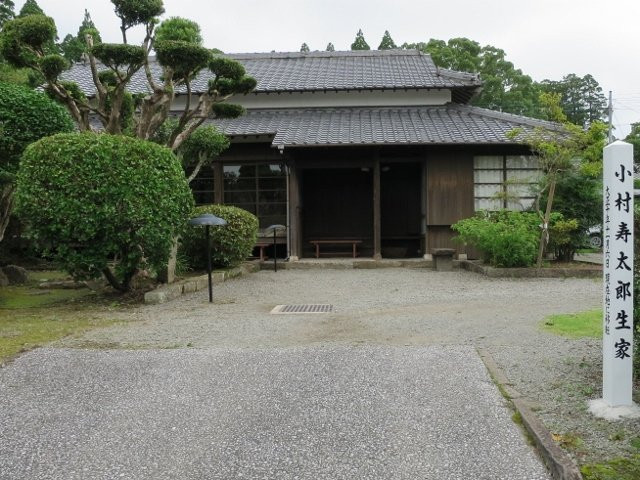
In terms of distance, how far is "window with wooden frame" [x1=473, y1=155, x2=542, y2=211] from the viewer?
527 inches

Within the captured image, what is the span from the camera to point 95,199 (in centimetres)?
746

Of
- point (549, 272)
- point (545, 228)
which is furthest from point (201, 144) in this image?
point (549, 272)

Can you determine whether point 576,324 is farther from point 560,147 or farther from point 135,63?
point 135,63

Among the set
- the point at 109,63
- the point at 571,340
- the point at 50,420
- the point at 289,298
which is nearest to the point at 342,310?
the point at 289,298

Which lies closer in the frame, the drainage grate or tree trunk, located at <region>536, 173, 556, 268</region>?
the drainage grate

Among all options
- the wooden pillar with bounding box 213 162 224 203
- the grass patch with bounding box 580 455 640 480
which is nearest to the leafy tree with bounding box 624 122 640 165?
the wooden pillar with bounding box 213 162 224 203

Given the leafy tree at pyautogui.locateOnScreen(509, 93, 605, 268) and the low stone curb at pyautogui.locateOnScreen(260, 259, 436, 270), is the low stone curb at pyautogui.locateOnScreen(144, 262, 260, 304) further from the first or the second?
the leafy tree at pyautogui.locateOnScreen(509, 93, 605, 268)

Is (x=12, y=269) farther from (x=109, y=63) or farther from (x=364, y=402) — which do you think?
(x=364, y=402)

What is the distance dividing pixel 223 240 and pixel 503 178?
7.24 m

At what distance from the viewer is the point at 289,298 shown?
9078 millimetres

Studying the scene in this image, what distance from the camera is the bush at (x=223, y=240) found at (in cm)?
1117

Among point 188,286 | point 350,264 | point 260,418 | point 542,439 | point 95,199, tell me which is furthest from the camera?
point 350,264

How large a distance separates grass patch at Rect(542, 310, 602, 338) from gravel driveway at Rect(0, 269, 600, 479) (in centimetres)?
21

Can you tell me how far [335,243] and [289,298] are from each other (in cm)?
594
